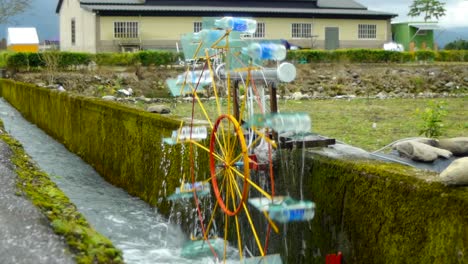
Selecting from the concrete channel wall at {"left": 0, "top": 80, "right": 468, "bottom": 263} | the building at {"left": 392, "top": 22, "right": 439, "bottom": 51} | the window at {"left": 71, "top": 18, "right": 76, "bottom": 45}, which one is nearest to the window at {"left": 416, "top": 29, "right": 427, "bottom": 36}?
the building at {"left": 392, "top": 22, "right": 439, "bottom": 51}

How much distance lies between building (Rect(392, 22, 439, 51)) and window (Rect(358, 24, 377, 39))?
7232 mm

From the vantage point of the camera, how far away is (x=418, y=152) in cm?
815

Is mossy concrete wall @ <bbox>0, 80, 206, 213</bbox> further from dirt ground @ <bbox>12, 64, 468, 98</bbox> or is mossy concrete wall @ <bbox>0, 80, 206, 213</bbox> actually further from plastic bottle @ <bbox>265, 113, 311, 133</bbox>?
dirt ground @ <bbox>12, 64, 468, 98</bbox>

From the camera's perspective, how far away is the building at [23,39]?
6309 centimetres

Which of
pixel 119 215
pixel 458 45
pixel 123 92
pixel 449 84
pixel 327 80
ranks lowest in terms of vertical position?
pixel 119 215

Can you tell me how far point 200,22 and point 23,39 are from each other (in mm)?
17810

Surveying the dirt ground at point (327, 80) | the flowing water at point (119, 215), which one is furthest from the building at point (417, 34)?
the flowing water at point (119, 215)

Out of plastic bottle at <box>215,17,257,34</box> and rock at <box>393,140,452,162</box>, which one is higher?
plastic bottle at <box>215,17,257,34</box>

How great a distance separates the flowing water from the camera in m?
10.1

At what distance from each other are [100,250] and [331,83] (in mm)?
38117

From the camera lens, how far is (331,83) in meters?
42.2

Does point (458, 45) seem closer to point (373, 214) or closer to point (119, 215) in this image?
point (119, 215)

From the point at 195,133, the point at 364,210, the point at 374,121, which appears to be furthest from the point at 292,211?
the point at 374,121

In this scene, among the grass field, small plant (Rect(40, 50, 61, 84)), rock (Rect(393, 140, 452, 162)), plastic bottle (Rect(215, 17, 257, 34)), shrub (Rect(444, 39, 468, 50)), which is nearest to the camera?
plastic bottle (Rect(215, 17, 257, 34))
